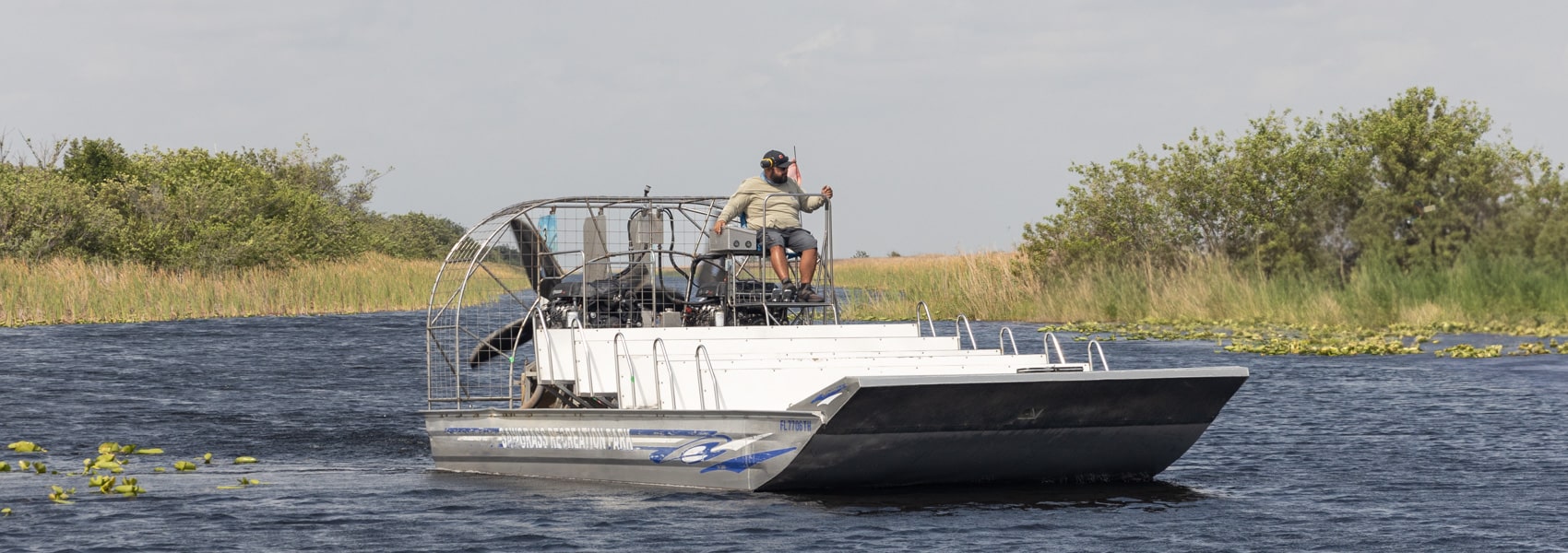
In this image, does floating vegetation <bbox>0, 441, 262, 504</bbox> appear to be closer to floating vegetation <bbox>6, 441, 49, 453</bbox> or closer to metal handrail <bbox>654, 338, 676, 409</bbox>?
floating vegetation <bbox>6, 441, 49, 453</bbox>

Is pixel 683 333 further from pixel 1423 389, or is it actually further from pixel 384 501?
pixel 1423 389

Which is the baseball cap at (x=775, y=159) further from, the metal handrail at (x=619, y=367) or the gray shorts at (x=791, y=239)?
the metal handrail at (x=619, y=367)

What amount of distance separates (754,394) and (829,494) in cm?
97

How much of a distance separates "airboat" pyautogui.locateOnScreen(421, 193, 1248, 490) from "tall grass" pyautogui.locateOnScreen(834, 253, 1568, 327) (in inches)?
927

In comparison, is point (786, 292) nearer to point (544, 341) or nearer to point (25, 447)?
point (544, 341)

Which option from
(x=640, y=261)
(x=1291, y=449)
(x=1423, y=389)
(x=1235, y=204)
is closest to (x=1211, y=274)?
(x=1235, y=204)

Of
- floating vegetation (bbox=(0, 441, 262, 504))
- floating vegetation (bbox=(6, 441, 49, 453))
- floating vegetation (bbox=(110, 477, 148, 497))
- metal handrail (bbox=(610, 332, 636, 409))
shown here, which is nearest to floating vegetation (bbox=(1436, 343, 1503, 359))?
metal handrail (bbox=(610, 332, 636, 409))

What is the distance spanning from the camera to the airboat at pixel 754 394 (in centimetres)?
1232

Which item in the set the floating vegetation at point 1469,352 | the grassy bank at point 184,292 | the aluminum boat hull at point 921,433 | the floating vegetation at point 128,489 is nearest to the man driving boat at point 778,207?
the aluminum boat hull at point 921,433

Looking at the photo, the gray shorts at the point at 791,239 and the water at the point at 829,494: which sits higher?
the gray shorts at the point at 791,239

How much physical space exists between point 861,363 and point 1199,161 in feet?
116

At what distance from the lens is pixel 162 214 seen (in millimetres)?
56031

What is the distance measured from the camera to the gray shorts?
52.9ft

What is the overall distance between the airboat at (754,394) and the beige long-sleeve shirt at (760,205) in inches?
12.9
